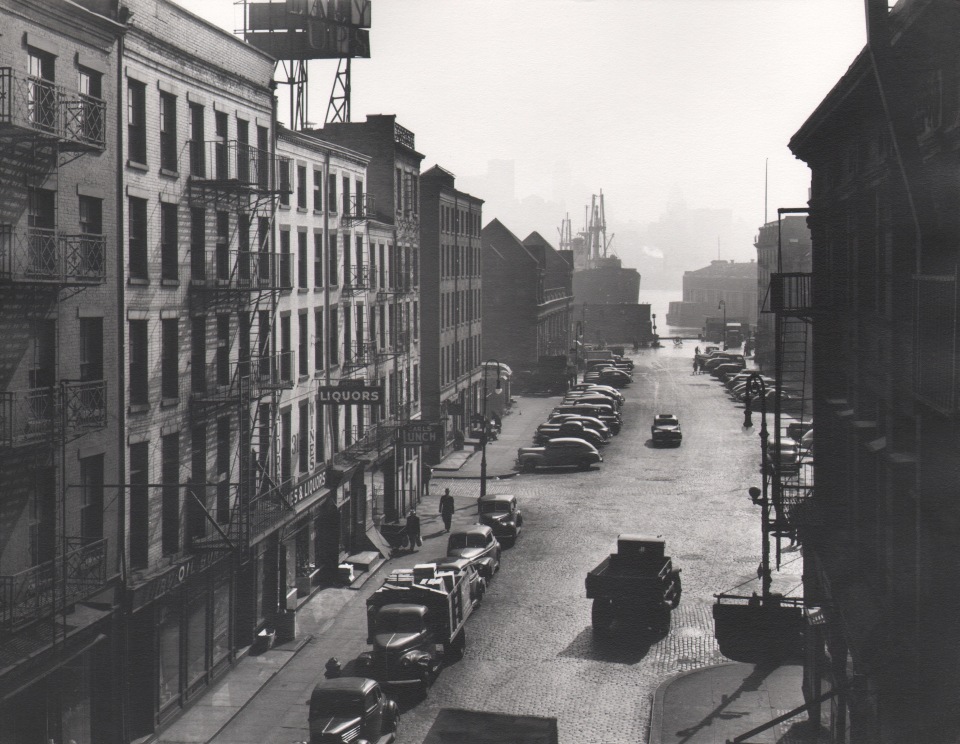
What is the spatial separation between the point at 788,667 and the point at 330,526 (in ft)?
52.4

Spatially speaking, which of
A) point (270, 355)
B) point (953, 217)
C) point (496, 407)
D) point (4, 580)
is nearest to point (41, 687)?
point (4, 580)

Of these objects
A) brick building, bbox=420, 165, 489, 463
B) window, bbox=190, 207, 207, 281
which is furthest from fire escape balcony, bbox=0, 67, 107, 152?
brick building, bbox=420, 165, 489, 463

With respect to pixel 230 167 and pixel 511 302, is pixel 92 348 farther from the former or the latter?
pixel 511 302

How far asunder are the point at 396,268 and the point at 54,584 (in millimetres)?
29228

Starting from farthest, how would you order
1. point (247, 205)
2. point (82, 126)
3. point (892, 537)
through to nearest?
point (247, 205) → point (82, 126) → point (892, 537)

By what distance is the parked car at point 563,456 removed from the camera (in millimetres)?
60250

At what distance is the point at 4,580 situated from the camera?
1988 centimetres

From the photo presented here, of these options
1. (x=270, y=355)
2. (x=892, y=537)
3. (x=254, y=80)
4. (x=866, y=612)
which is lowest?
(x=866, y=612)

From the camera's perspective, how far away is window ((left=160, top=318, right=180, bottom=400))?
2633cm

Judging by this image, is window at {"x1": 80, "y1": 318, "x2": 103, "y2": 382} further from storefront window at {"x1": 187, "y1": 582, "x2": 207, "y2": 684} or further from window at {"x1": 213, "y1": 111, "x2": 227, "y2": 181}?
window at {"x1": 213, "y1": 111, "x2": 227, "y2": 181}

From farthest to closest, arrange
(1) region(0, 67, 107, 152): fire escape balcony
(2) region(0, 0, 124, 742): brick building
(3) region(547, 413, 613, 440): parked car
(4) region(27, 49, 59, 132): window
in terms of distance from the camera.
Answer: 1. (3) region(547, 413, 613, 440): parked car
2. (4) region(27, 49, 59, 132): window
3. (2) region(0, 0, 124, 742): brick building
4. (1) region(0, 67, 107, 152): fire escape balcony

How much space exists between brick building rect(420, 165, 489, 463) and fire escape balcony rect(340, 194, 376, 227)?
625 inches

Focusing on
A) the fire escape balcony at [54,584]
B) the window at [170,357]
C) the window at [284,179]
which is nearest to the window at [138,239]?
the window at [170,357]

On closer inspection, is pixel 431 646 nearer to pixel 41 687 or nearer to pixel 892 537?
pixel 41 687
